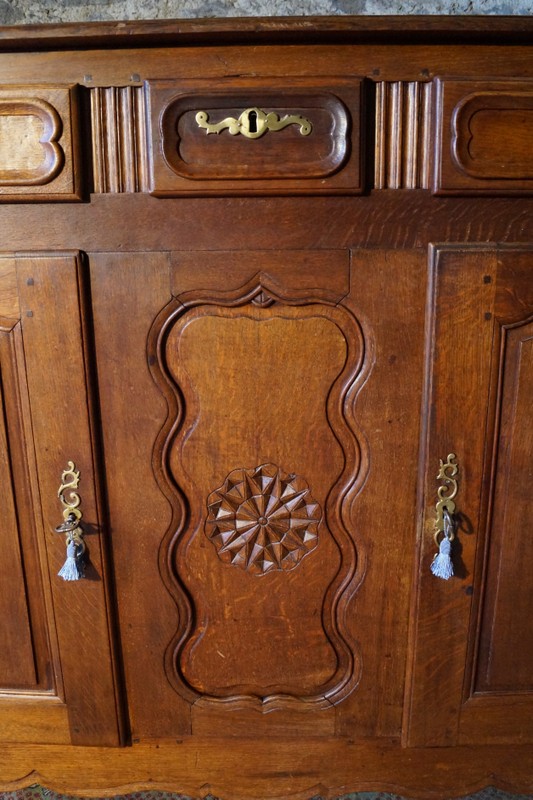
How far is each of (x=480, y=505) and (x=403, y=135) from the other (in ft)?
1.66

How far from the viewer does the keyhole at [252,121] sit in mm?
695

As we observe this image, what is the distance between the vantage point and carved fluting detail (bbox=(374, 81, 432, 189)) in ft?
2.31

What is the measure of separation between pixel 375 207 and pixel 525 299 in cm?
23

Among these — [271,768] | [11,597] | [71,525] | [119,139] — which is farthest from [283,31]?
[271,768]

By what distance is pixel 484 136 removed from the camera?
70 centimetres

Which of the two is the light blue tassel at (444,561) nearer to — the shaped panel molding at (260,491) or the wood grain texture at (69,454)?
the shaped panel molding at (260,491)

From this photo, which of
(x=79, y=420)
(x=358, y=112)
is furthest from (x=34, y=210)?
(x=358, y=112)

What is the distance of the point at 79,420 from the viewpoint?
79cm

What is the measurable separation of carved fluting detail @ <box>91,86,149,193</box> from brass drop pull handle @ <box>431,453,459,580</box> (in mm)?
547

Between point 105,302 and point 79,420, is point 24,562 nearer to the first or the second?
point 79,420

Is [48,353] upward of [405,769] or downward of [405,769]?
upward

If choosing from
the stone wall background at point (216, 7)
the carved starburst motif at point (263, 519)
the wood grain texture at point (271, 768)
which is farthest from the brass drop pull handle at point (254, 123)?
the wood grain texture at point (271, 768)

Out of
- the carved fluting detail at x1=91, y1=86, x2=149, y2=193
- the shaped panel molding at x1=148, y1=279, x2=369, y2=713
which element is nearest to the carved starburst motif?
the shaped panel molding at x1=148, y1=279, x2=369, y2=713

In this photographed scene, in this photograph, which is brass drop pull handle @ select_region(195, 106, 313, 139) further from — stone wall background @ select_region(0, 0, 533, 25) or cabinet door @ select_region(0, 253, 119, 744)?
stone wall background @ select_region(0, 0, 533, 25)
